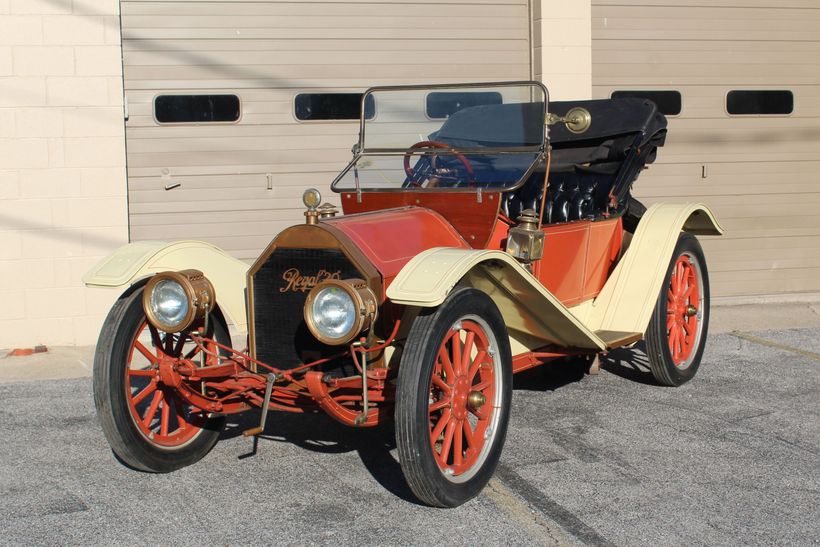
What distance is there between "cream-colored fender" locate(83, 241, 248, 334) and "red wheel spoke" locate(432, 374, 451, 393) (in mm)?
1154

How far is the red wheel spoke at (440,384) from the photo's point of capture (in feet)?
12.6

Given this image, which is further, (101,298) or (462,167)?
(101,298)

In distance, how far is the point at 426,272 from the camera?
371cm

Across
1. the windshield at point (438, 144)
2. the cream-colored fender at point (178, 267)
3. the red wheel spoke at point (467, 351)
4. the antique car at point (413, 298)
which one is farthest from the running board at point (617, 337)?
the cream-colored fender at point (178, 267)

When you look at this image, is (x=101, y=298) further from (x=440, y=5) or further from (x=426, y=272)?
(x=426, y=272)

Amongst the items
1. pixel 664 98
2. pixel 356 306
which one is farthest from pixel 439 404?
pixel 664 98

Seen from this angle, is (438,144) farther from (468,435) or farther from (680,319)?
(680,319)

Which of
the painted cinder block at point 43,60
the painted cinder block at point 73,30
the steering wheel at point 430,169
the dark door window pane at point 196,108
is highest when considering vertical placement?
the painted cinder block at point 73,30

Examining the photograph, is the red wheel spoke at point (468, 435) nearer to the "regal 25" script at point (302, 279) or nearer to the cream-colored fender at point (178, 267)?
→ the "regal 25" script at point (302, 279)

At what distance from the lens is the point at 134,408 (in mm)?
4223

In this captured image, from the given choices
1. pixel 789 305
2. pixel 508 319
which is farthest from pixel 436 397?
pixel 789 305

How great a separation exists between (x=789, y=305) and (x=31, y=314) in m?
6.08

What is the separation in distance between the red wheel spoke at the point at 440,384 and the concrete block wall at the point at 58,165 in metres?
4.10

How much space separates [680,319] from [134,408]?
3.27 m
